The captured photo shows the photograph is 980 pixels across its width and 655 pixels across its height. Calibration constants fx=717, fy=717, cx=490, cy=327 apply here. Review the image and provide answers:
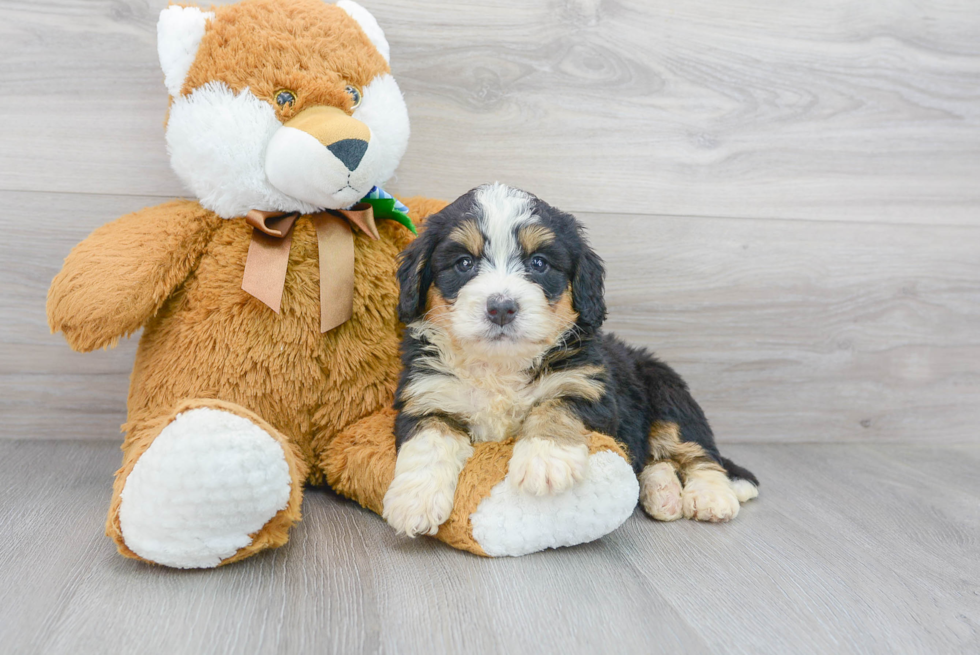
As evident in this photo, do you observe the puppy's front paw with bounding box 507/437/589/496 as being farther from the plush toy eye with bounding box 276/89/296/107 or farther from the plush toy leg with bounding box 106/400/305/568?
the plush toy eye with bounding box 276/89/296/107

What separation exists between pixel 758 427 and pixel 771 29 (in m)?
1.44

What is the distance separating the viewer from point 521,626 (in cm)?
134

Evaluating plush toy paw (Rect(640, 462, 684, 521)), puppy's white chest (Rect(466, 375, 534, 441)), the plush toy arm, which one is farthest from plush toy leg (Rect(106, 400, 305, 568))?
plush toy paw (Rect(640, 462, 684, 521))

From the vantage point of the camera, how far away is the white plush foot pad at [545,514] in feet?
5.21


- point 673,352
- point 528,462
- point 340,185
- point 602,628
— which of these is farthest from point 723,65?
point 602,628

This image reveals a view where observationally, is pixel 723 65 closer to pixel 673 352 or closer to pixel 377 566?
pixel 673 352

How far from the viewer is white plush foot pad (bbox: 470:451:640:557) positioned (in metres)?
1.59

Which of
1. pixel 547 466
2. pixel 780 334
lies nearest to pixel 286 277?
pixel 547 466

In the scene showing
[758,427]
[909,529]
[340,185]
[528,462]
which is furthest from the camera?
[758,427]

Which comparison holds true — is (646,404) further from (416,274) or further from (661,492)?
(416,274)

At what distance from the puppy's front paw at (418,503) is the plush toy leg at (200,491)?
0.77 ft

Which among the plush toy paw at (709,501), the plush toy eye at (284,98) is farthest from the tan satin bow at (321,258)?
the plush toy paw at (709,501)

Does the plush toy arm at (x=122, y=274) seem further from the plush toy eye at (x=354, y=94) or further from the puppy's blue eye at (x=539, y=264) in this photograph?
the puppy's blue eye at (x=539, y=264)

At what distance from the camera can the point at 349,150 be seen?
172 cm
